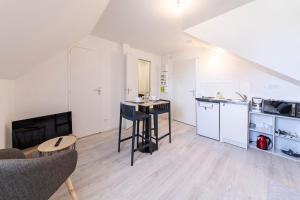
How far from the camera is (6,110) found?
207 cm

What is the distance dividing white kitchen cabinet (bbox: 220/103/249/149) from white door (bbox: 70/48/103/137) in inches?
111

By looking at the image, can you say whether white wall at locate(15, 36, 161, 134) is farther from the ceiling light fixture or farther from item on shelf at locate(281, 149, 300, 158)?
item on shelf at locate(281, 149, 300, 158)

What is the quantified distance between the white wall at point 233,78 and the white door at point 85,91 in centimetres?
267

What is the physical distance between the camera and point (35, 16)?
1.12 meters

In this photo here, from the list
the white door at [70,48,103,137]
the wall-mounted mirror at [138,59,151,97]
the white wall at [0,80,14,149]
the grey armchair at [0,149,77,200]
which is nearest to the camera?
the grey armchair at [0,149,77,200]

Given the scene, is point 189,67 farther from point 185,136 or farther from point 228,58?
point 185,136

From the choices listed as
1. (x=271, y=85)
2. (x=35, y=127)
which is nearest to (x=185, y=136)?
(x=271, y=85)

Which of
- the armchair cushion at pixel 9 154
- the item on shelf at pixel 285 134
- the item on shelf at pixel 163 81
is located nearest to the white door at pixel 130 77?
the item on shelf at pixel 163 81

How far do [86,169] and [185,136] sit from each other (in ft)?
7.19

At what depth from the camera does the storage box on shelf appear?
244 centimetres

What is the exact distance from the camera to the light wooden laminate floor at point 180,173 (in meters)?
1.57

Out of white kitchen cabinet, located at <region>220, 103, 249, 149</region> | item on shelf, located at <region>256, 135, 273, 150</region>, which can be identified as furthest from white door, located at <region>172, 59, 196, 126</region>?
item on shelf, located at <region>256, 135, 273, 150</region>

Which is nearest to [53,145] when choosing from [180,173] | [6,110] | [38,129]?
[38,129]

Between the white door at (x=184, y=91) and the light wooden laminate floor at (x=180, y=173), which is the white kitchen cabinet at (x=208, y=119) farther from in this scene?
the white door at (x=184, y=91)
